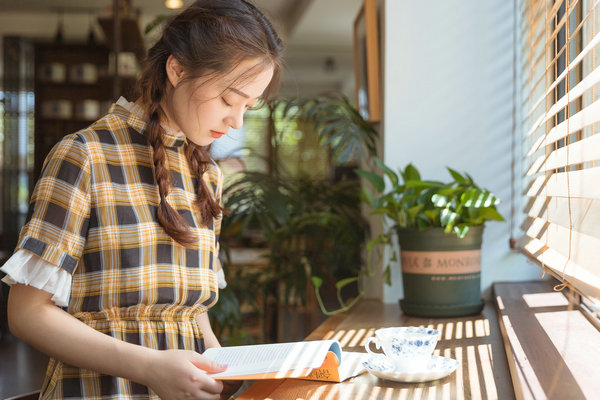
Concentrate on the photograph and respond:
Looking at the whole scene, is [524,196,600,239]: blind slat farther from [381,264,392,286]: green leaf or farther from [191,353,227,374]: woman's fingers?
[191,353,227,374]: woman's fingers

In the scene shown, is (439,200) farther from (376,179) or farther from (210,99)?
(210,99)

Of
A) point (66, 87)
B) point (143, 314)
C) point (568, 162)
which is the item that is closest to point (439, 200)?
point (568, 162)

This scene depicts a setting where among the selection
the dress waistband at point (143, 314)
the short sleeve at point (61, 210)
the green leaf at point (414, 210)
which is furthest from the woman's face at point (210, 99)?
the green leaf at point (414, 210)

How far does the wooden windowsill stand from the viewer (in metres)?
0.93

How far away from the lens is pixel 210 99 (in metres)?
1.20

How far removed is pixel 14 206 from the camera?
6.52 m

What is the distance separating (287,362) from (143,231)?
36 cm

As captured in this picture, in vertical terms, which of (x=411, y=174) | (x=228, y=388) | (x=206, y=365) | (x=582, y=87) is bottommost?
(x=228, y=388)

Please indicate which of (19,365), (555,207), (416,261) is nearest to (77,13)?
(19,365)

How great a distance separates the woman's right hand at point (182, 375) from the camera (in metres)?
1.03

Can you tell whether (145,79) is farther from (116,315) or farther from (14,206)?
(14,206)

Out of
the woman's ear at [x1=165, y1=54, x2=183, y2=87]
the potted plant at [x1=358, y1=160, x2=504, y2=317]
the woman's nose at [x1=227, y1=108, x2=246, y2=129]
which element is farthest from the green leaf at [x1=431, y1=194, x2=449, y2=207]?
the woman's ear at [x1=165, y1=54, x2=183, y2=87]

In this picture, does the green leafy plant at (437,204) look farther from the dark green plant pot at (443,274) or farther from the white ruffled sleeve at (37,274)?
the white ruffled sleeve at (37,274)

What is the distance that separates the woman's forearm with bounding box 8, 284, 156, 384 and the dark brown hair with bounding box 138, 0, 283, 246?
0.79 ft
